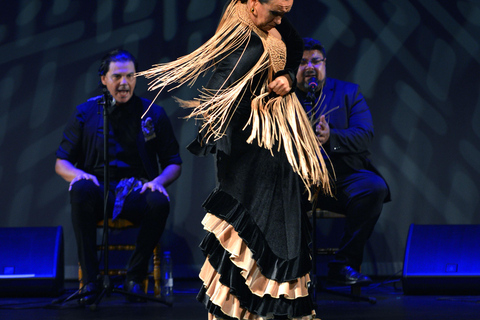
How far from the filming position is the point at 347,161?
407cm

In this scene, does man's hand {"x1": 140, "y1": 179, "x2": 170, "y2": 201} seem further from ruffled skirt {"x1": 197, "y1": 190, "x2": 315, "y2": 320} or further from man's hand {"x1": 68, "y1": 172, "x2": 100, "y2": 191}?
ruffled skirt {"x1": 197, "y1": 190, "x2": 315, "y2": 320}

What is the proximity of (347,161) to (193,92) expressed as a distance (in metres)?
1.44

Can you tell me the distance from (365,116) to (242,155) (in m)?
2.06

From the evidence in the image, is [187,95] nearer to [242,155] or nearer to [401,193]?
[401,193]

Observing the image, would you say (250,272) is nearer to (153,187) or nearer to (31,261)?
(153,187)

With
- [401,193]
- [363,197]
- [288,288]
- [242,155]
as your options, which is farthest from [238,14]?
[401,193]

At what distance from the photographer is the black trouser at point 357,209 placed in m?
3.84

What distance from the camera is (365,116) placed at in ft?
13.5

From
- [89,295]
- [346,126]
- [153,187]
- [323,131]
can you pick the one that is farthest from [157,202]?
[346,126]

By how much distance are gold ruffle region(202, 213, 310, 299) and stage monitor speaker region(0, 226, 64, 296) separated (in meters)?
2.06

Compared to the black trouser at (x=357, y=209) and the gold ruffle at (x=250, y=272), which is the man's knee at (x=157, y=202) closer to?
the black trouser at (x=357, y=209)

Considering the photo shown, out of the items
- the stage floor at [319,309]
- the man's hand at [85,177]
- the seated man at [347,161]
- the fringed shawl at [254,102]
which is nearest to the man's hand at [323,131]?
the seated man at [347,161]

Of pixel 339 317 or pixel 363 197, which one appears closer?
pixel 339 317

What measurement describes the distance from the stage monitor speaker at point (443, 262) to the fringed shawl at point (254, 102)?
5.91 feet
